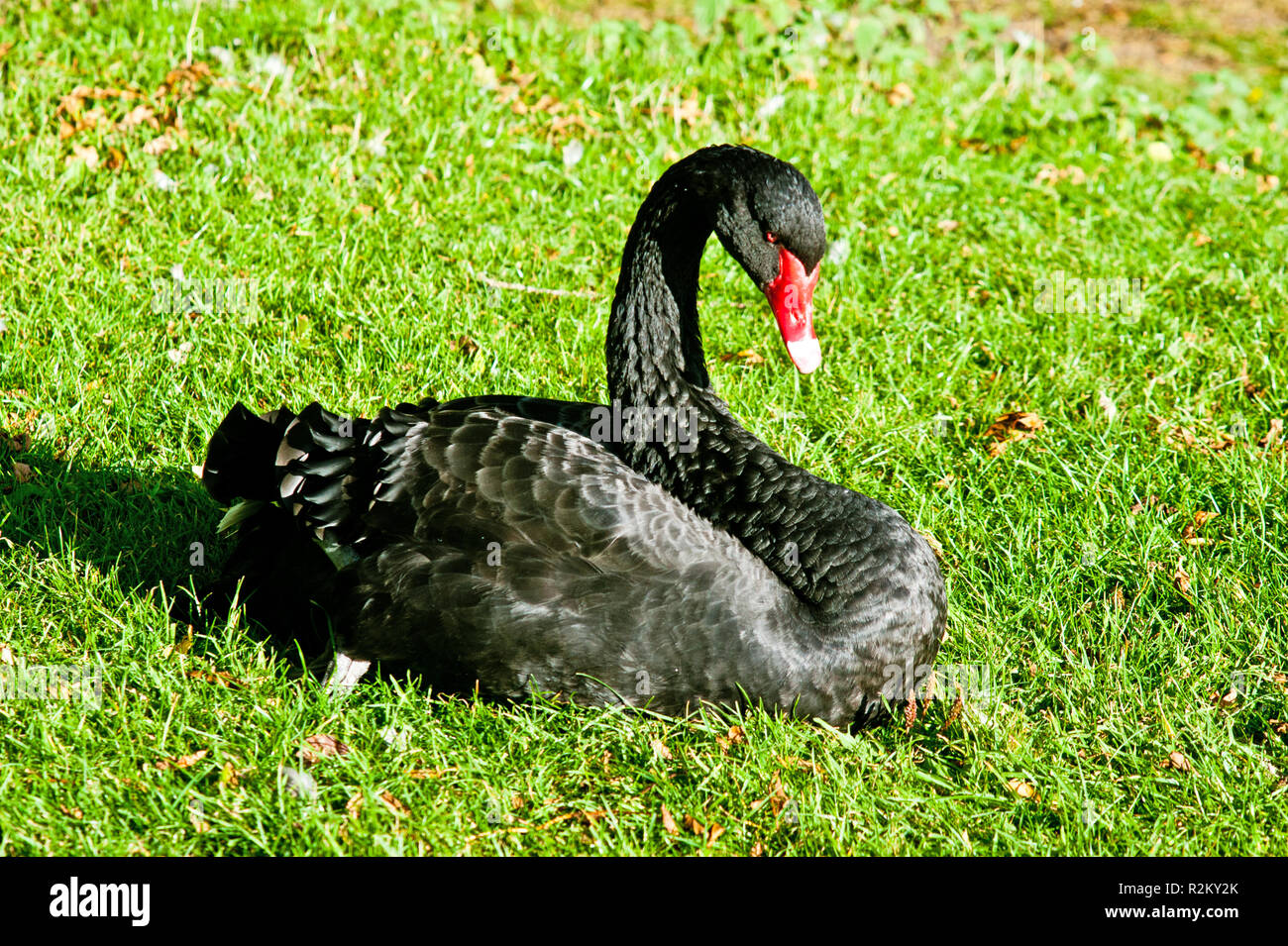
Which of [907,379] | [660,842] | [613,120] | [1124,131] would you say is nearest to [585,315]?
[907,379]

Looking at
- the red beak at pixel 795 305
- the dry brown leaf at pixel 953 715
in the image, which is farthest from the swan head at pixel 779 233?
the dry brown leaf at pixel 953 715

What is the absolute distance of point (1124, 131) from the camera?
7.95 metres

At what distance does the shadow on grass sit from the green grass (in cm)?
3

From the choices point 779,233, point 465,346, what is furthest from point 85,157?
point 779,233

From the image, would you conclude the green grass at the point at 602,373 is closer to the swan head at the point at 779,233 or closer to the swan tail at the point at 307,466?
the swan tail at the point at 307,466

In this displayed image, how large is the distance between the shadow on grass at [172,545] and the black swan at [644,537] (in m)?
0.09

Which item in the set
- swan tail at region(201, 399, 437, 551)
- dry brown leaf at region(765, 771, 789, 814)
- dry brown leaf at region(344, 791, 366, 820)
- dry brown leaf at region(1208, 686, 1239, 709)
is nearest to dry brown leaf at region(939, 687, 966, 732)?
dry brown leaf at region(765, 771, 789, 814)

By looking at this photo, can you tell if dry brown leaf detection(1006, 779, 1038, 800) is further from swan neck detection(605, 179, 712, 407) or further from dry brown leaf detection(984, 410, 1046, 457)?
dry brown leaf detection(984, 410, 1046, 457)

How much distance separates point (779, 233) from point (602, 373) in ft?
6.05

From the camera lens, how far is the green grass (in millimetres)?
3465

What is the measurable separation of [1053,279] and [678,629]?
141 inches

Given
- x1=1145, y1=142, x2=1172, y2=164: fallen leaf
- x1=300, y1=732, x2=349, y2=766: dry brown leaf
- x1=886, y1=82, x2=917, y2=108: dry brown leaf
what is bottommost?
x1=300, y1=732, x2=349, y2=766: dry brown leaf

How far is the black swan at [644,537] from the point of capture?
11.7 feet

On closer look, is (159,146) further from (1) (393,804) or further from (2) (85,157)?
(1) (393,804)
